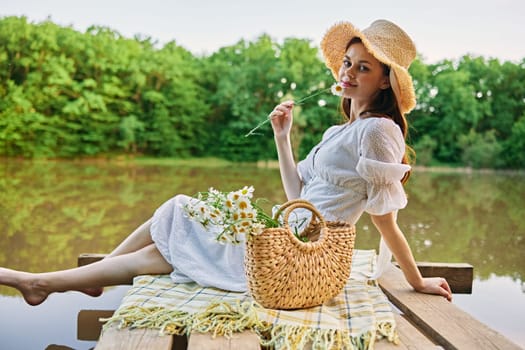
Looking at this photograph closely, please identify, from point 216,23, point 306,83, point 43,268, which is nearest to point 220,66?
point 216,23

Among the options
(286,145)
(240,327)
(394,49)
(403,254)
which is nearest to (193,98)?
(286,145)

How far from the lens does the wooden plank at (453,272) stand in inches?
87.0

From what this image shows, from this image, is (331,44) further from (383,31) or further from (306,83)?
(306,83)

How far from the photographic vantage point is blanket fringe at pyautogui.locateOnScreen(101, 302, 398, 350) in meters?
1.24

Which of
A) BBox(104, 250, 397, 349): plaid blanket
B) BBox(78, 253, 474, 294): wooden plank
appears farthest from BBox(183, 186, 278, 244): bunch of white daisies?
BBox(78, 253, 474, 294): wooden plank

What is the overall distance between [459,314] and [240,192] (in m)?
0.71

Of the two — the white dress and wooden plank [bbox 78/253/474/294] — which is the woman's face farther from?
wooden plank [bbox 78/253/474/294]

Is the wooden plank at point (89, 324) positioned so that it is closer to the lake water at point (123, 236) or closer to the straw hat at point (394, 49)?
the lake water at point (123, 236)

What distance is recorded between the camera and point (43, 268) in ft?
8.87

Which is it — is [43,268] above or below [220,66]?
below

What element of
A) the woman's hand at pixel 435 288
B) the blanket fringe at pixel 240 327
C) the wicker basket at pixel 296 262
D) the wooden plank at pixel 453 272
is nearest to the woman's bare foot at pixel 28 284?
the blanket fringe at pixel 240 327

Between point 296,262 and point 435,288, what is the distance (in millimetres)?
610

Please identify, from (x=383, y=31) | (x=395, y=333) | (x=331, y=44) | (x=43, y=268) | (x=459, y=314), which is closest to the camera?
(x=395, y=333)

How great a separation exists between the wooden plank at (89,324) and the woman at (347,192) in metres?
0.13
